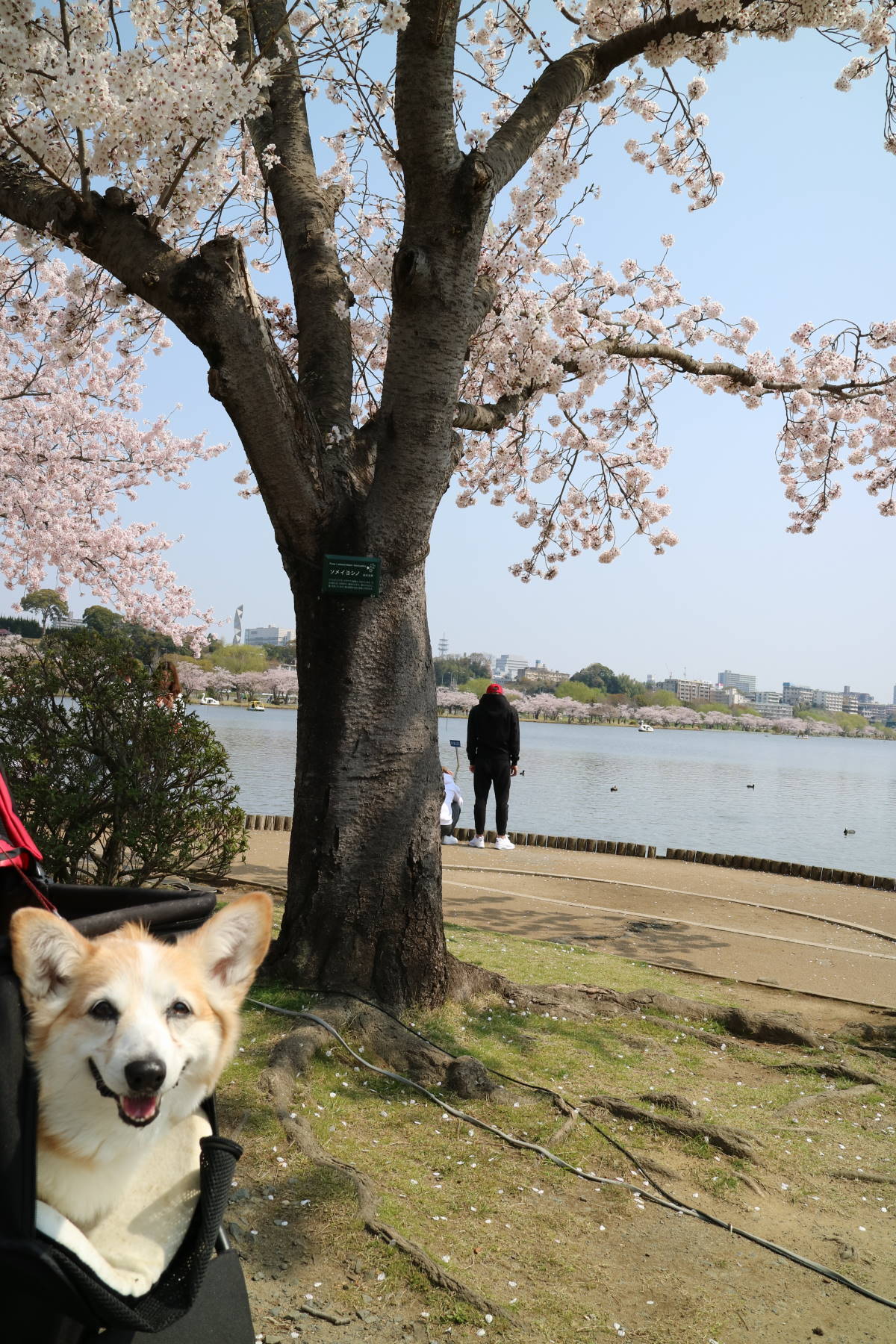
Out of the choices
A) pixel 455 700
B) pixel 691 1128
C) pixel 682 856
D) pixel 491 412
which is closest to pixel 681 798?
pixel 682 856

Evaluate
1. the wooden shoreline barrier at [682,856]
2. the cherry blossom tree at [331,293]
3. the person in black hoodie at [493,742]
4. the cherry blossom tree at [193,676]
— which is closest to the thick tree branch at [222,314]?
the cherry blossom tree at [331,293]

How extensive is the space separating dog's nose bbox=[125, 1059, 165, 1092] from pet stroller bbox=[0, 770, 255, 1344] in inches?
7.1

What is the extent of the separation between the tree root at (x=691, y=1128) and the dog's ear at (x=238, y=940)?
10.5 feet

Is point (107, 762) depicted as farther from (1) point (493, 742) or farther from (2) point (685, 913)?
(1) point (493, 742)

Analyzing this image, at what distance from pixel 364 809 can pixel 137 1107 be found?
3.68m

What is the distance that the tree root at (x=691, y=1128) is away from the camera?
14.1 feet

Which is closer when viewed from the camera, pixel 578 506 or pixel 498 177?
pixel 498 177

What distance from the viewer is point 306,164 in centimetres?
661

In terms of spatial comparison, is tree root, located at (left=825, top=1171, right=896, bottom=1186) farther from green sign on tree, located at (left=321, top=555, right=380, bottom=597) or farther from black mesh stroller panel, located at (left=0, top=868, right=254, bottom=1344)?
green sign on tree, located at (left=321, top=555, right=380, bottom=597)

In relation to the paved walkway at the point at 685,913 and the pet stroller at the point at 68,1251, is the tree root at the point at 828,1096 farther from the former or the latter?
the pet stroller at the point at 68,1251

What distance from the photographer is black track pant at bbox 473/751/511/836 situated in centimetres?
1287

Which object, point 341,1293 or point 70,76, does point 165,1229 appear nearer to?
point 341,1293

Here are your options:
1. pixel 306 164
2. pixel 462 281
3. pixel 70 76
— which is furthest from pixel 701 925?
pixel 70 76

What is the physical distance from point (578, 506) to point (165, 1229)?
1390cm
